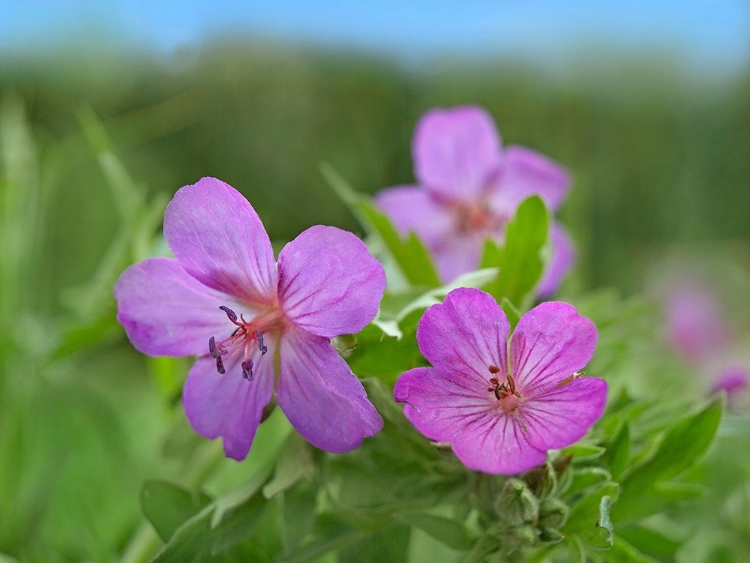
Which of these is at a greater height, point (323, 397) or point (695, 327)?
point (323, 397)

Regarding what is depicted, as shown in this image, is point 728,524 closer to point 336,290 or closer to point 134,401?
point 336,290

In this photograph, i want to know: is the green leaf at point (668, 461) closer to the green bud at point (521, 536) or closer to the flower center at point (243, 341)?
the green bud at point (521, 536)

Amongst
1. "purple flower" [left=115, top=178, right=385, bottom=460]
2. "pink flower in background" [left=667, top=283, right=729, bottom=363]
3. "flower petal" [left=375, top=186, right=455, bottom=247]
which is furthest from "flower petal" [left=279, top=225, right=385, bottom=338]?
"pink flower in background" [left=667, top=283, right=729, bottom=363]

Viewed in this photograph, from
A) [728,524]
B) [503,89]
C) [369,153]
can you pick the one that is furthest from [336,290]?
[503,89]

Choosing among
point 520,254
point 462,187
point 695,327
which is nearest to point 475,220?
point 462,187

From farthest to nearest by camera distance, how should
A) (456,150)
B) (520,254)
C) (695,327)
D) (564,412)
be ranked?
(695,327) < (456,150) < (520,254) < (564,412)

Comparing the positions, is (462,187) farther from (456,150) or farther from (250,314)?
(250,314)

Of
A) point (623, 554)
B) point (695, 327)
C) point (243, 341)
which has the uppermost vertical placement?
point (243, 341)

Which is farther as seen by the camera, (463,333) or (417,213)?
(417,213)
